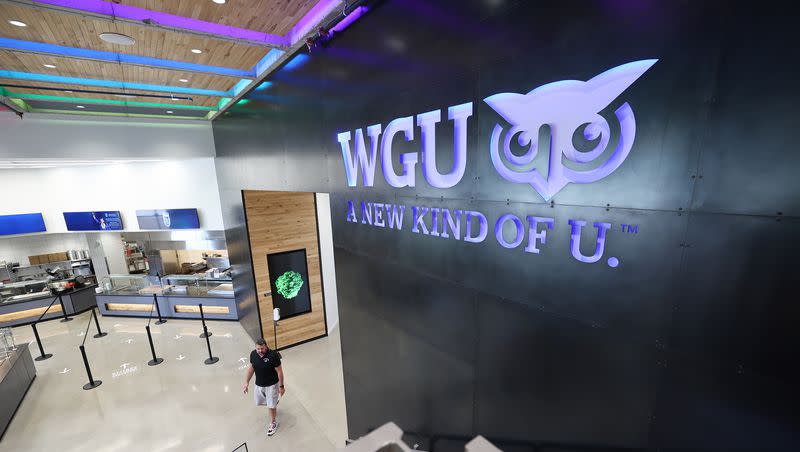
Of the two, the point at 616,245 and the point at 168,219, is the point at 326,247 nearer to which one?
the point at 168,219

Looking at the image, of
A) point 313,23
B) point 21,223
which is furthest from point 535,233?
point 21,223

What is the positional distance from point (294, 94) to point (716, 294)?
4277 millimetres

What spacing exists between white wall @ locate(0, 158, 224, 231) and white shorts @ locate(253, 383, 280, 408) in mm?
6150

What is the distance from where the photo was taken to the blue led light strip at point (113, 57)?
12.1 ft

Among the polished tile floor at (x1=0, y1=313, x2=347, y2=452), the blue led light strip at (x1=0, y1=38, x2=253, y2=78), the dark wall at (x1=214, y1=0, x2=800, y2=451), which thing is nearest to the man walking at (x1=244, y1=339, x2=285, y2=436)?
the polished tile floor at (x1=0, y1=313, x2=347, y2=452)

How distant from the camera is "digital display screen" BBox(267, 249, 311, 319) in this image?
6805mm

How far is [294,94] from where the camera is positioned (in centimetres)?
405

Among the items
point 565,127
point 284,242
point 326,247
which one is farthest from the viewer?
point 326,247

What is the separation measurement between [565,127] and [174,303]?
10680 mm

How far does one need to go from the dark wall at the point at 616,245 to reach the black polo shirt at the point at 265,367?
2565mm

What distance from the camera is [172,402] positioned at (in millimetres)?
5430

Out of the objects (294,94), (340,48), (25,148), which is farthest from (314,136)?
(25,148)

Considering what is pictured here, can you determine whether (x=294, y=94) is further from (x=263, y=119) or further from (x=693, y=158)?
(x=693, y=158)

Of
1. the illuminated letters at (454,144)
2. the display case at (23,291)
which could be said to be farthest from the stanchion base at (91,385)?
the illuminated letters at (454,144)
